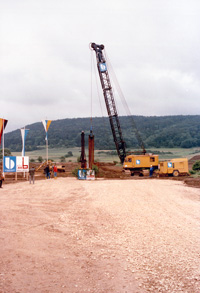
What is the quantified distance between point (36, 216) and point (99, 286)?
7522mm

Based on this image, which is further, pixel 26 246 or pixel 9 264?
pixel 26 246

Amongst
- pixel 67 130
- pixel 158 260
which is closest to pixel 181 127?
pixel 67 130

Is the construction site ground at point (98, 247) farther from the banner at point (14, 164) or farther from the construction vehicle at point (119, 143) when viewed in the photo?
the construction vehicle at point (119, 143)

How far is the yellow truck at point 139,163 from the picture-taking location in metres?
45.8

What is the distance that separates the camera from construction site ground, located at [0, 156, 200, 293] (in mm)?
7344

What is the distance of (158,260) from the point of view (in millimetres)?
8875

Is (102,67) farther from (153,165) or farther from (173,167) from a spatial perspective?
(173,167)

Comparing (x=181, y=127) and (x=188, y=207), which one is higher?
(x=181, y=127)

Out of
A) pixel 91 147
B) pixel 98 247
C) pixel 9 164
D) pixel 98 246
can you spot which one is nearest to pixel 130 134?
pixel 91 147

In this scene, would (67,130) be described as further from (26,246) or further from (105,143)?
(26,246)

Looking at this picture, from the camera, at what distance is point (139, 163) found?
45875mm

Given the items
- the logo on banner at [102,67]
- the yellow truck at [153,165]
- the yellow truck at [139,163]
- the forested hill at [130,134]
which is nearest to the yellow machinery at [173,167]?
the yellow truck at [153,165]

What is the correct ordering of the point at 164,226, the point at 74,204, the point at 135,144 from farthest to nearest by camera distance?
the point at 135,144, the point at 74,204, the point at 164,226

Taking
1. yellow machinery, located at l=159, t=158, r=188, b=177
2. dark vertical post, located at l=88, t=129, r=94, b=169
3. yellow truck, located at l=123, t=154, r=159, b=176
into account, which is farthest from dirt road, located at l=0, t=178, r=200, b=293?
yellow truck, located at l=123, t=154, r=159, b=176
